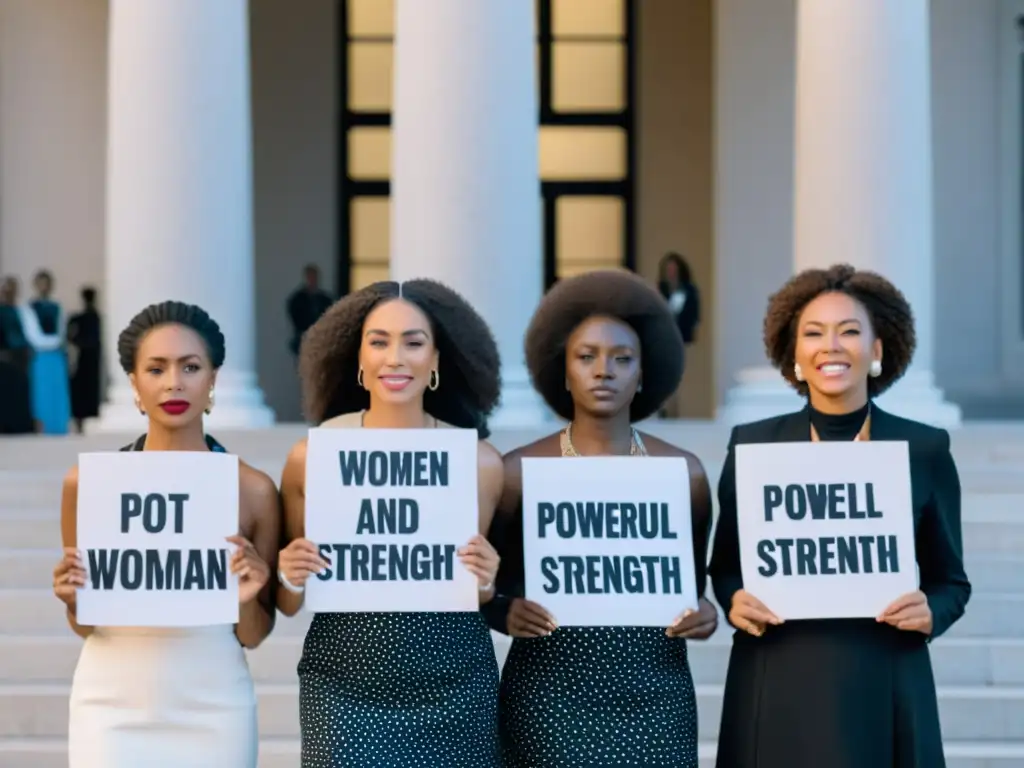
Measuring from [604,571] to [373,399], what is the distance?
3.55ft

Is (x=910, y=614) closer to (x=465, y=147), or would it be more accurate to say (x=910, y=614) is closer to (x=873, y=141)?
(x=465, y=147)

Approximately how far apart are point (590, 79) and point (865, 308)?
21.3m

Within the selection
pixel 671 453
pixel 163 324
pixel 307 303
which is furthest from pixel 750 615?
pixel 307 303

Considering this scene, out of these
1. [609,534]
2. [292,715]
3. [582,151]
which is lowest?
[292,715]

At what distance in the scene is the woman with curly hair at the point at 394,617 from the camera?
6000mm

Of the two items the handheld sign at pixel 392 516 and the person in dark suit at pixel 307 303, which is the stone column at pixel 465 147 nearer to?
the person in dark suit at pixel 307 303

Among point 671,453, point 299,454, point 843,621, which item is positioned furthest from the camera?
point 671,453

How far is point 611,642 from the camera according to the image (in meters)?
6.20

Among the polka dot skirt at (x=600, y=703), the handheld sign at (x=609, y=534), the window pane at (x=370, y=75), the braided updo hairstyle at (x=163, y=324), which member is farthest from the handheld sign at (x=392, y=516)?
the window pane at (x=370, y=75)

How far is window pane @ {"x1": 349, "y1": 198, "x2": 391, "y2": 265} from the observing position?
26.5 metres

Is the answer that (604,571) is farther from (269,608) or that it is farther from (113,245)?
(113,245)

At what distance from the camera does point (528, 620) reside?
19.9 feet

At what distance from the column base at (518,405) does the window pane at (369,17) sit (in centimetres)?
1186

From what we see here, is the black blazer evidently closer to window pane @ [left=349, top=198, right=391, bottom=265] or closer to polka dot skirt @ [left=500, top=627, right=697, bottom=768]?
polka dot skirt @ [left=500, top=627, right=697, bottom=768]
